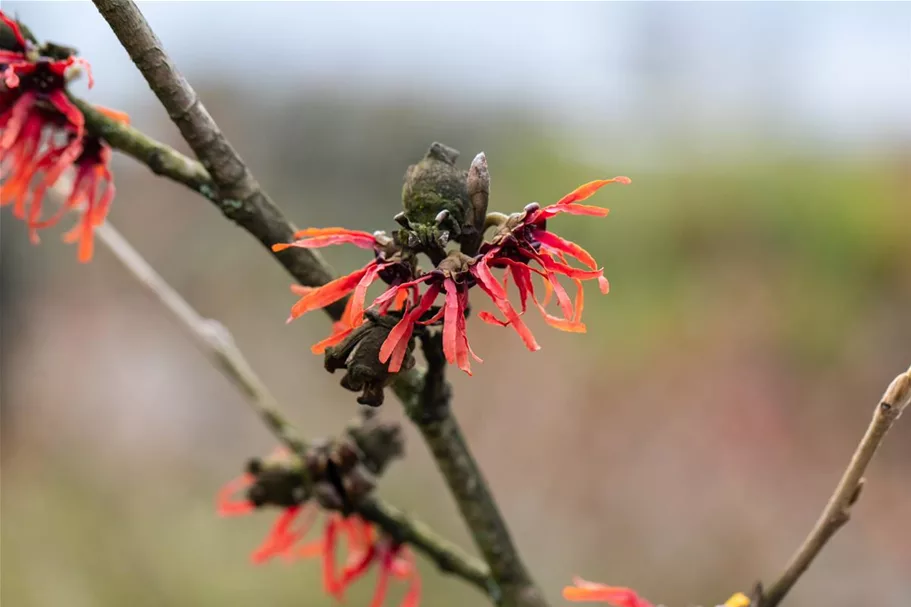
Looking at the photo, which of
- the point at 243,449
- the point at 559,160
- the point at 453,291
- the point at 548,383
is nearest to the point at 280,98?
the point at 559,160

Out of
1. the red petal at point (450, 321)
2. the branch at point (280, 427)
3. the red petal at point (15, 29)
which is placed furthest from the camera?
the branch at point (280, 427)

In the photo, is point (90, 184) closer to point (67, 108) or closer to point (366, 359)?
point (67, 108)

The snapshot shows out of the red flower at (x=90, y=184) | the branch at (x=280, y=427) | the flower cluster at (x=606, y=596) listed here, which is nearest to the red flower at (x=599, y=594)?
the flower cluster at (x=606, y=596)

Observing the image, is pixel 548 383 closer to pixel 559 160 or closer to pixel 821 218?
pixel 559 160

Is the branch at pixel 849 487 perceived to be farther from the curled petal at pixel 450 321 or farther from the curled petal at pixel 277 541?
the curled petal at pixel 277 541

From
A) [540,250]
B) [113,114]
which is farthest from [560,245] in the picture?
[113,114]

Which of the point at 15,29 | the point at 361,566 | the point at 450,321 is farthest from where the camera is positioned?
the point at 361,566

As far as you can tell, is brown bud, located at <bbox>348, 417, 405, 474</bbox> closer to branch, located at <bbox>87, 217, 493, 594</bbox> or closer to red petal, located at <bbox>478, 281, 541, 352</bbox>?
branch, located at <bbox>87, 217, 493, 594</bbox>

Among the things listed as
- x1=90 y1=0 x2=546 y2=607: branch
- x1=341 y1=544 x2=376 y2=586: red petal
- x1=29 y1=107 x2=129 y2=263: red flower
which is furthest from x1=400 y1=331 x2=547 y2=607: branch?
x1=29 y1=107 x2=129 y2=263: red flower
